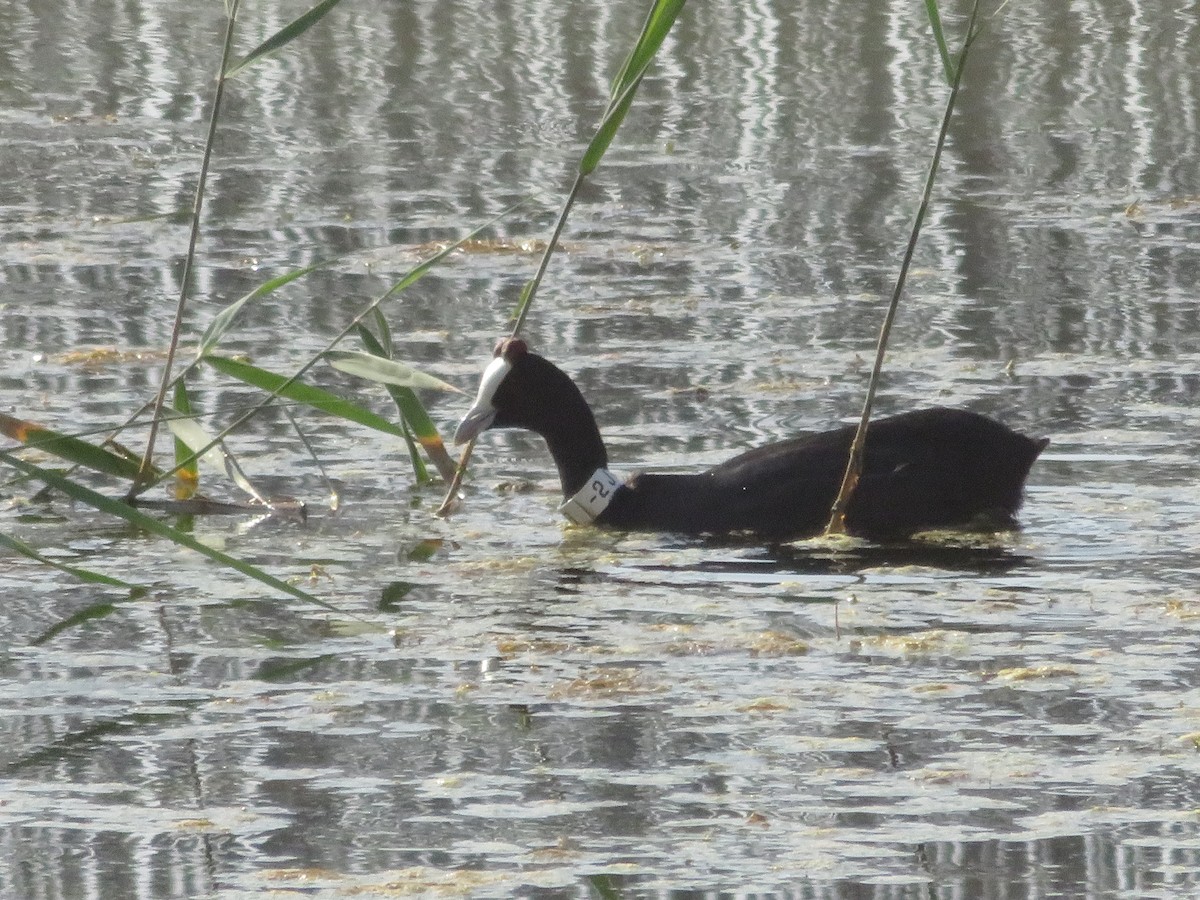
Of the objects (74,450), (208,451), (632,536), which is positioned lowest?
(632,536)

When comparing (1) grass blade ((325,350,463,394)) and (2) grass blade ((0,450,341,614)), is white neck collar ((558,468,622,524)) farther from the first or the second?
(2) grass blade ((0,450,341,614))

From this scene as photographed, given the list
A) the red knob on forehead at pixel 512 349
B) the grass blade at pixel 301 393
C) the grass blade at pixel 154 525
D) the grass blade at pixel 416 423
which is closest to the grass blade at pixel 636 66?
the grass blade at pixel 301 393

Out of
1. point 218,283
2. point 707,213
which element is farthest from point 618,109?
point 707,213

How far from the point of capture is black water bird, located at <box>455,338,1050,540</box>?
7.07 metres

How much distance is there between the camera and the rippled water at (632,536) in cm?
451

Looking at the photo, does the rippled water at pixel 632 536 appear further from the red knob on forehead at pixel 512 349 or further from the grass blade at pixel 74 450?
the red knob on forehead at pixel 512 349

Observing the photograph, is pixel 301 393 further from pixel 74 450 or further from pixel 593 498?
pixel 593 498

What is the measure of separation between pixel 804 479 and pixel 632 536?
510 mm

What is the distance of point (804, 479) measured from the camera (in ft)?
23.2

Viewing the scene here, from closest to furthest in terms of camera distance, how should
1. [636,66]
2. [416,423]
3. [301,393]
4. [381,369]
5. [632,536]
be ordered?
1. [636,66]
2. [381,369]
3. [301,393]
4. [416,423]
5. [632,536]

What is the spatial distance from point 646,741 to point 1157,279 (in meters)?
5.72

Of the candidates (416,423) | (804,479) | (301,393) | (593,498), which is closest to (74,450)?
(301,393)

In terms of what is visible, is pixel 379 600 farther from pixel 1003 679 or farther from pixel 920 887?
pixel 920 887

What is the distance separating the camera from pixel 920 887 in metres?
4.17
